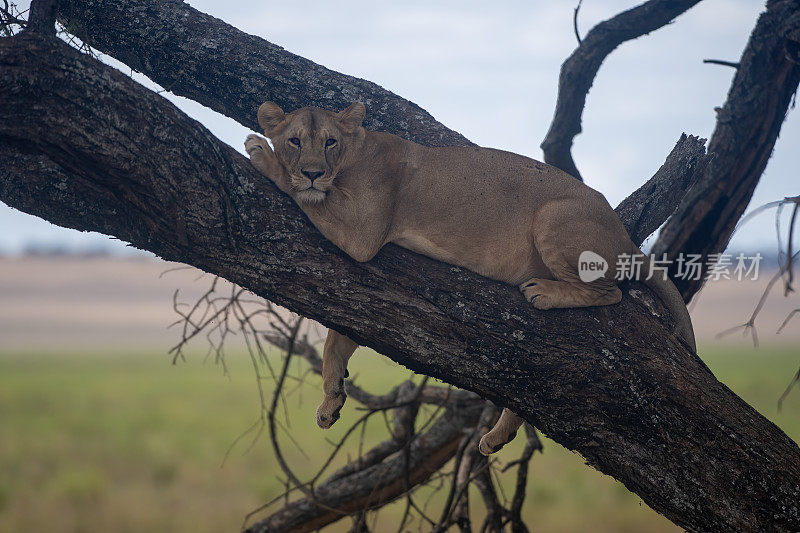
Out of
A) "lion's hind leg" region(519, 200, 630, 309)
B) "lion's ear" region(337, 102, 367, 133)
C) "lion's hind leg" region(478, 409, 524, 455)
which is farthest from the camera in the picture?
"lion's hind leg" region(478, 409, 524, 455)

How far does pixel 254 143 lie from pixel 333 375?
1314mm

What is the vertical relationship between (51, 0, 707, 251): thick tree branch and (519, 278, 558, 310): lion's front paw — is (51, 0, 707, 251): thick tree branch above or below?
above

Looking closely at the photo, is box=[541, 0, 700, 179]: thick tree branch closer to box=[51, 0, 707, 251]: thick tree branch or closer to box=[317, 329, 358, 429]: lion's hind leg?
box=[51, 0, 707, 251]: thick tree branch

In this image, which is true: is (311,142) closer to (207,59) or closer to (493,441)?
(207,59)

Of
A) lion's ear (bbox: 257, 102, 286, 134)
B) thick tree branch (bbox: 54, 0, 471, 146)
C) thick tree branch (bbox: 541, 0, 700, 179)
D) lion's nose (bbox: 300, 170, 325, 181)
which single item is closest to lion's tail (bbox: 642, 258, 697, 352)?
thick tree branch (bbox: 541, 0, 700, 179)

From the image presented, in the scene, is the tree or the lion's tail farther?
the lion's tail

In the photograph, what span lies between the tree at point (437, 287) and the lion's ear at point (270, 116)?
1.42ft

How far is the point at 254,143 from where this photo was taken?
320 cm

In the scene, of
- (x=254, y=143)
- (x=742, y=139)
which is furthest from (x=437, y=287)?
(x=742, y=139)

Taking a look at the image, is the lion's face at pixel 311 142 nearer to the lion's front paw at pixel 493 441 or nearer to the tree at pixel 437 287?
the tree at pixel 437 287

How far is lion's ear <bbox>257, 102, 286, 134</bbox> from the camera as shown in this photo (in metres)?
3.35

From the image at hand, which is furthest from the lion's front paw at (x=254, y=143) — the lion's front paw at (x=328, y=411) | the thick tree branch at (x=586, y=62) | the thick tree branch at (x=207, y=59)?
the thick tree branch at (x=586, y=62)

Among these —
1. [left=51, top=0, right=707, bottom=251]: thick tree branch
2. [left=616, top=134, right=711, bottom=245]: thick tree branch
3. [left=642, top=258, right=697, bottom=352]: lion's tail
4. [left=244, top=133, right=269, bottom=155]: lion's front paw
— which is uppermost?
[left=51, top=0, right=707, bottom=251]: thick tree branch

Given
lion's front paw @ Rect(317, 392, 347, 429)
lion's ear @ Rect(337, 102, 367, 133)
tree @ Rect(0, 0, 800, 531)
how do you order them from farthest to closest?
1. lion's front paw @ Rect(317, 392, 347, 429)
2. lion's ear @ Rect(337, 102, 367, 133)
3. tree @ Rect(0, 0, 800, 531)
